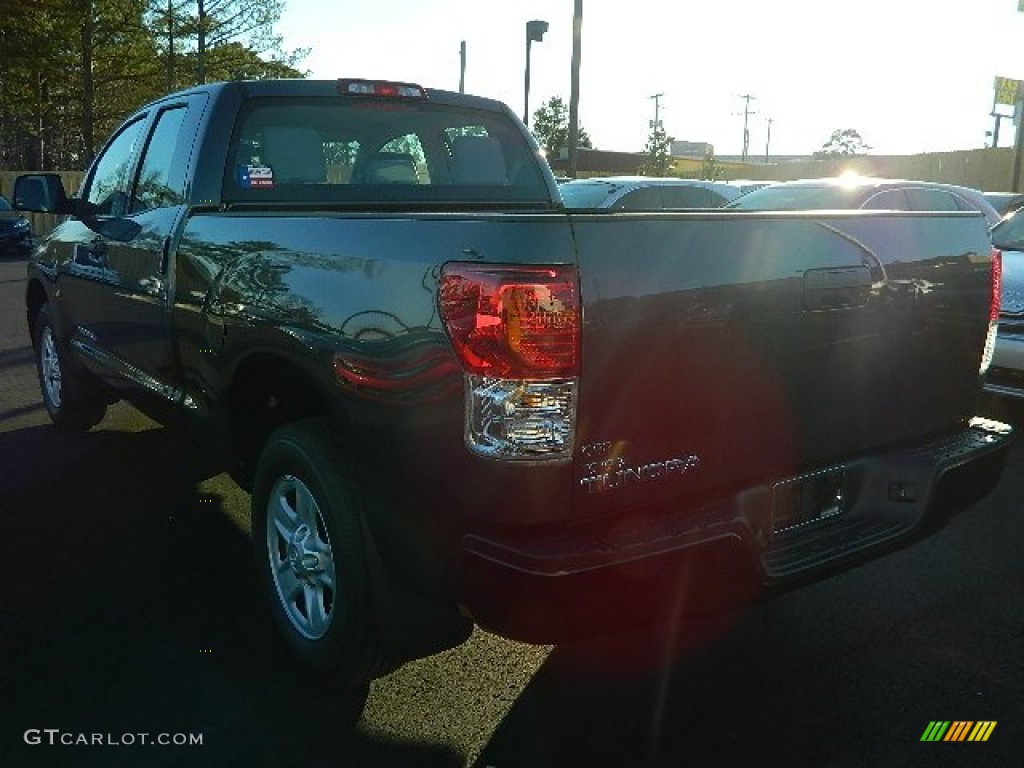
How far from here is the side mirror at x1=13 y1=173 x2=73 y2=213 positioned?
194 inches

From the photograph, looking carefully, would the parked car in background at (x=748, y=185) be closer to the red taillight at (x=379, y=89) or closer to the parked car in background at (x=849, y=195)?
the parked car in background at (x=849, y=195)

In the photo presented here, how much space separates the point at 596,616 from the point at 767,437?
734mm

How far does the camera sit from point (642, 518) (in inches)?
95.2

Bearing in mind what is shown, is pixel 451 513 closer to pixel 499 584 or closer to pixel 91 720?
pixel 499 584

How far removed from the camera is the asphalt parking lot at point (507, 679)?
267 cm

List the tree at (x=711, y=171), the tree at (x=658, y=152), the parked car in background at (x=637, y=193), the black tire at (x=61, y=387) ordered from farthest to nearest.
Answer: the tree at (x=658, y=152) < the tree at (x=711, y=171) < the parked car in background at (x=637, y=193) < the black tire at (x=61, y=387)

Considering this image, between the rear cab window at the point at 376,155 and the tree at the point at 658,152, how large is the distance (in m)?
59.3

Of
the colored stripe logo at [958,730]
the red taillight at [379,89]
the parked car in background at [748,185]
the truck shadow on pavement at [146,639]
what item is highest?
the red taillight at [379,89]

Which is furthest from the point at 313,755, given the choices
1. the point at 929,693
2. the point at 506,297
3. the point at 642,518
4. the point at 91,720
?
the point at 929,693

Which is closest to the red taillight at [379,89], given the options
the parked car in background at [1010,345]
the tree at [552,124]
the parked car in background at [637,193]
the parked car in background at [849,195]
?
the parked car in background at [1010,345]

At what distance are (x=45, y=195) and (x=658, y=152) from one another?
65835 mm

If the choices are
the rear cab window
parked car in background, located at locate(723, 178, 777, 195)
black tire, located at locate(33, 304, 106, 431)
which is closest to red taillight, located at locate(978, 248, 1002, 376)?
the rear cab window

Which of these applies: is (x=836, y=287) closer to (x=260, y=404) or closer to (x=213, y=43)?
(x=260, y=404)

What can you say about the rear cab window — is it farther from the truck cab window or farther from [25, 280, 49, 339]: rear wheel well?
[25, 280, 49, 339]: rear wheel well
